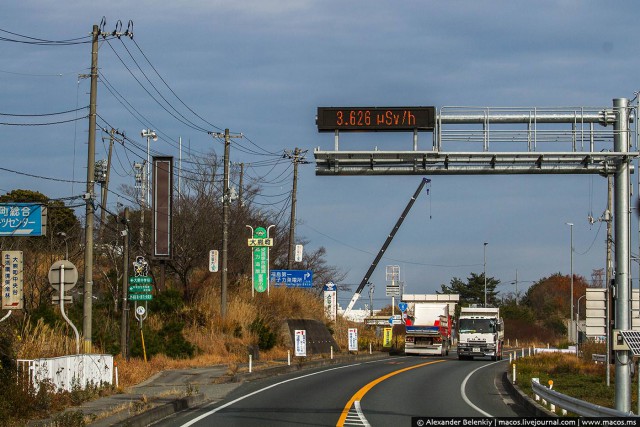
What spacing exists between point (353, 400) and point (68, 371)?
7643 millimetres

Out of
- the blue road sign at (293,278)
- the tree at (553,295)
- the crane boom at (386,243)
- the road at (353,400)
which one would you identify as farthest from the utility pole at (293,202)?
the tree at (553,295)

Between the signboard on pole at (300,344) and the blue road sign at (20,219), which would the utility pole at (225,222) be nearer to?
the signboard on pole at (300,344)

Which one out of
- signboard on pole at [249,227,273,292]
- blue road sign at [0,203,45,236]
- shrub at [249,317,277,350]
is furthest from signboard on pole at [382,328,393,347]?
blue road sign at [0,203,45,236]

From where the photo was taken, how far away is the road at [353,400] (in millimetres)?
19547

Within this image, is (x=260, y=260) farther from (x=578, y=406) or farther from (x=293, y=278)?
(x=578, y=406)

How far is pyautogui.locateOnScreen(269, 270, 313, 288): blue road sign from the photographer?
55.8 metres

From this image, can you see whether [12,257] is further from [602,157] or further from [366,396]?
[602,157]

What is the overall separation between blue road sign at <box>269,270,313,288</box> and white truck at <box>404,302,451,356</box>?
7629 millimetres

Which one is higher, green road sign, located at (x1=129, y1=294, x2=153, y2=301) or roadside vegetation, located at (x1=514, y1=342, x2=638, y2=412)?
green road sign, located at (x1=129, y1=294, x2=153, y2=301)

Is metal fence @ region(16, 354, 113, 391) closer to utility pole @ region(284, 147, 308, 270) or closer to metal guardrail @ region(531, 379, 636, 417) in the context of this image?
metal guardrail @ region(531, 379, 636, 417)

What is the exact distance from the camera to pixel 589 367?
3928cm

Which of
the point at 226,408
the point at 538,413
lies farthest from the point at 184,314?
the point at 538,413

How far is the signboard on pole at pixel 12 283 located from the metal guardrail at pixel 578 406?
48.1ft

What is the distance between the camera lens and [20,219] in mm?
30172
